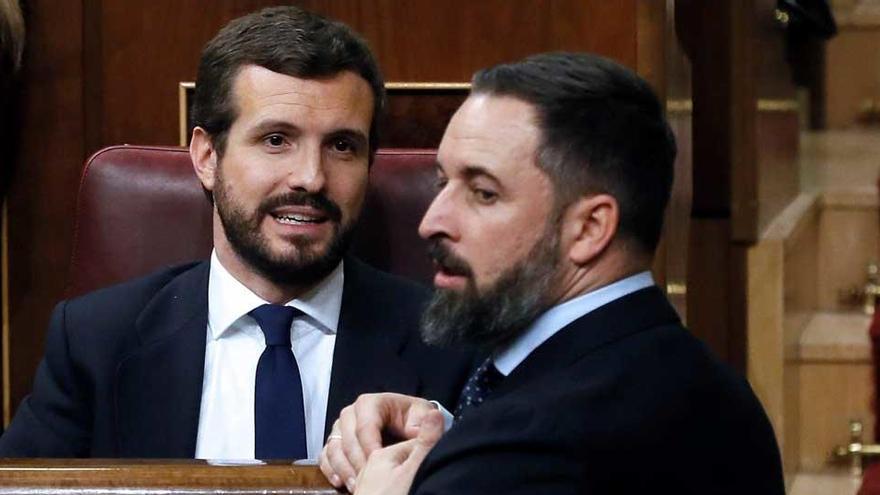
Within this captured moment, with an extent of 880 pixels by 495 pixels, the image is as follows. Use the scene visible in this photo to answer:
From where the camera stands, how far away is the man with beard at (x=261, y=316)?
1.98 meters

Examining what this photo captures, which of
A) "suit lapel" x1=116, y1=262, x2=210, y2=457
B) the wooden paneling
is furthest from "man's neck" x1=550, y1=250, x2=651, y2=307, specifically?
the wooden paneling

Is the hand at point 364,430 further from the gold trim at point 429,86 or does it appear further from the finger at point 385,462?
the gold trim at point 429,86

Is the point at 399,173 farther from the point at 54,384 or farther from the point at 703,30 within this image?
the point at 703,30

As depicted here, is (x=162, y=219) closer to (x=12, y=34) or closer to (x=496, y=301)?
(x=12, y=34)

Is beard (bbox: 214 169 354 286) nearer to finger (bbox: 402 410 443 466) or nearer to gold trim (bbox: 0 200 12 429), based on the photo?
finger (bbox: 402 410 443 466)

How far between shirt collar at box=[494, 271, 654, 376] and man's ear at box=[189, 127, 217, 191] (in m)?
0.75

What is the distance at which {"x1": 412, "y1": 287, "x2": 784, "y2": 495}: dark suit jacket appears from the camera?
1.25 metres

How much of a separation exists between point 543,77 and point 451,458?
0.35 metres

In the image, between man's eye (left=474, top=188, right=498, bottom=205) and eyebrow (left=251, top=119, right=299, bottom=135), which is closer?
man's eye (left=474, top=188, right=498, bottom=205)

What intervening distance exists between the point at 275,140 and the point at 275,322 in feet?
0.70

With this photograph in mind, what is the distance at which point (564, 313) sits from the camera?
4.67ft

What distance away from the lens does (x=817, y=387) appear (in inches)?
135

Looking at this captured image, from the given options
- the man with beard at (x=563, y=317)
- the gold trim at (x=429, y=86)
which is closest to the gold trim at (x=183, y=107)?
the gold trim at (x=429, y=86)

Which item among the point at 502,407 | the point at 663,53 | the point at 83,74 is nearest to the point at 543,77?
the point at 502,407
